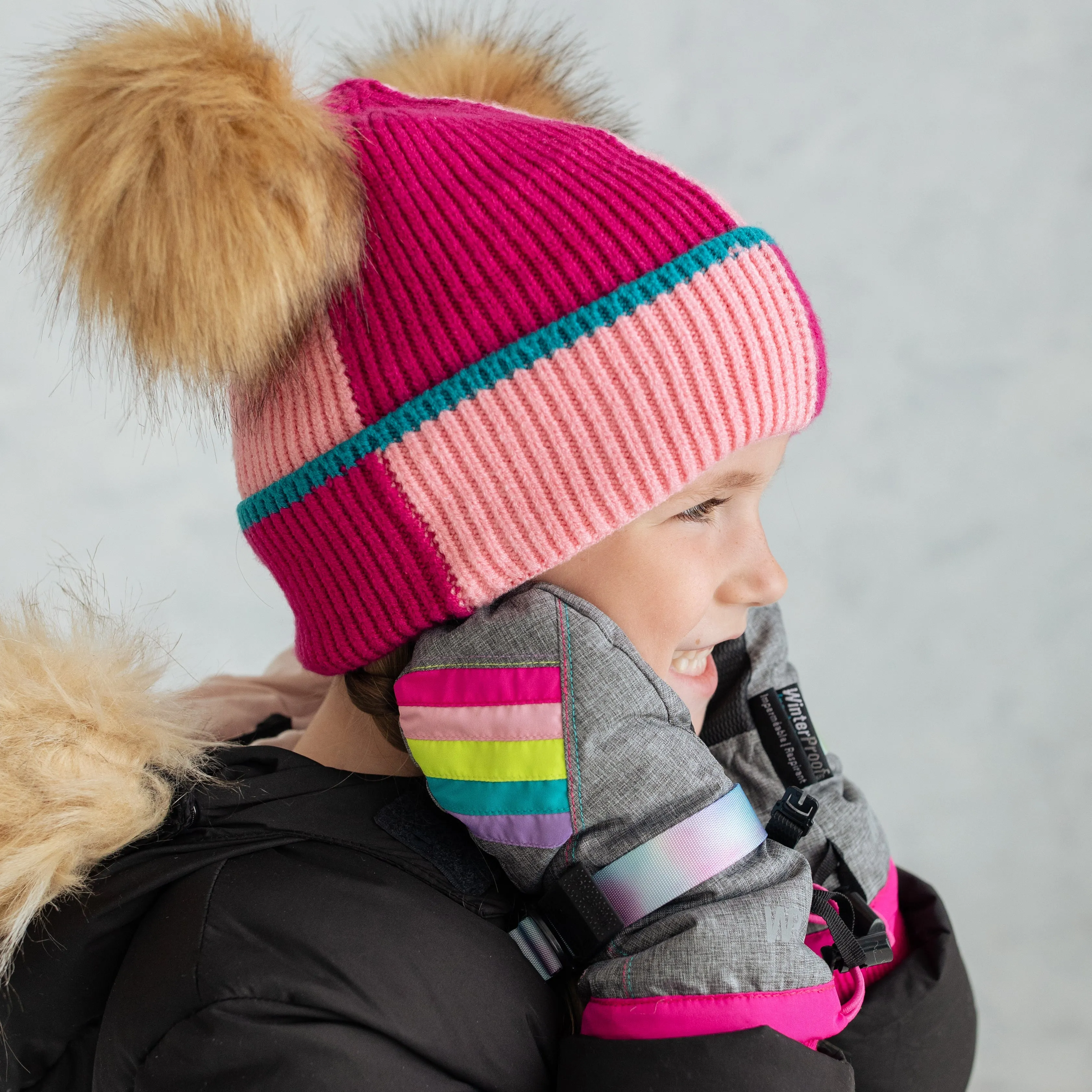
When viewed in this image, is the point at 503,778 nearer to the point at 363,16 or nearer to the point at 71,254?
the point at 71,254

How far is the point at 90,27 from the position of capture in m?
0.76

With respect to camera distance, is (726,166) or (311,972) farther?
(726,166)

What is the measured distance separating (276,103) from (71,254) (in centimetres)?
16

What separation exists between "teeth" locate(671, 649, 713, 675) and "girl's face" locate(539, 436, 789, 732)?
8cm

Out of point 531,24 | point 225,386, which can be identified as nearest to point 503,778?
point 225,386

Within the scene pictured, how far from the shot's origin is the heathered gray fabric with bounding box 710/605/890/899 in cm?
94

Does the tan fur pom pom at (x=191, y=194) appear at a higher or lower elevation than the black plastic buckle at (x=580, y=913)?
higher

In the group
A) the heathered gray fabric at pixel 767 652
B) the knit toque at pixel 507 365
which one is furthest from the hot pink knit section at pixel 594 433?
the heathered gray fabric at pixel 767 652

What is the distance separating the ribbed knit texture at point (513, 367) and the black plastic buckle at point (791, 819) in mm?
273

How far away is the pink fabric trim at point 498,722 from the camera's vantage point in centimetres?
70

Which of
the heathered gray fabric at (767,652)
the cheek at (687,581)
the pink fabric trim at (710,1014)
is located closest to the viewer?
the pink fabric trim at (710,1014)

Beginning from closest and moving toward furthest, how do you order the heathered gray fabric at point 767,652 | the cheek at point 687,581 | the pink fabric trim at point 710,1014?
1. the pink fabric trim at point 710,1014
2. the cheek at point 687,581
3. the heathered gray fabric at point 767,652

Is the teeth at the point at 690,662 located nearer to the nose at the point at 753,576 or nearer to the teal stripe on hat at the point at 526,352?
the nose at the point at 753,576

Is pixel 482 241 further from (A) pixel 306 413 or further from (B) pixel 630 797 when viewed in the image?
(B) pixel 630 797
